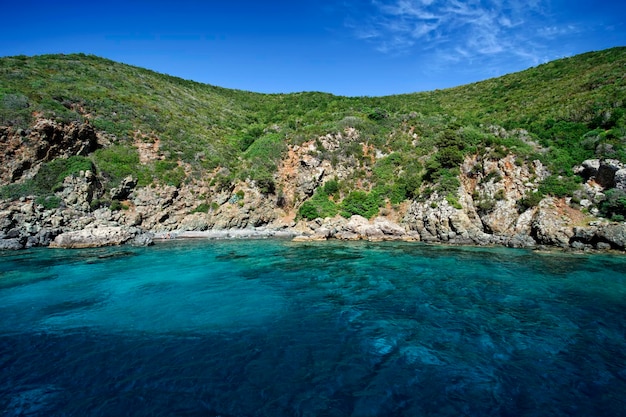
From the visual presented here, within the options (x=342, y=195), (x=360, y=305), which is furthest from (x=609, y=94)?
(x=360, y=305)

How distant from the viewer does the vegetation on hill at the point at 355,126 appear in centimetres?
3061

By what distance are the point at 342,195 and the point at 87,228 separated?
82.6 ft

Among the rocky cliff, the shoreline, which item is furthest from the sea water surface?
the shoreline

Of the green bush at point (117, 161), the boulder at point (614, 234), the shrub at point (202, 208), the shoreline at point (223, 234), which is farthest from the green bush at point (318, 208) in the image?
the boulder at point (614, 234)

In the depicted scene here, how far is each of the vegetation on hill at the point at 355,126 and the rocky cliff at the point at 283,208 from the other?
103cm

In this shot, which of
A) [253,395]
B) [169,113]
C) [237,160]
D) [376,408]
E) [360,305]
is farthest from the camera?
[169,113]

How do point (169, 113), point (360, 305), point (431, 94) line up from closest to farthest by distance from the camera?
point (360, 305)
point (169, 113)
point (431, 94)

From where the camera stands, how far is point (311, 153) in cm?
4109

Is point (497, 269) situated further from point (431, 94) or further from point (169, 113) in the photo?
point (431, 94)

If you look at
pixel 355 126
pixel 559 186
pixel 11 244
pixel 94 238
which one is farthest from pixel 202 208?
pixel 559 186

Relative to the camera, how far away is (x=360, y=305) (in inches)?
487

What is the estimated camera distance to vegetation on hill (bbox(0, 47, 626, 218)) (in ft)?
100

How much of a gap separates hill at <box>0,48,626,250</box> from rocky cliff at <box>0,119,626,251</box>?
0.16m

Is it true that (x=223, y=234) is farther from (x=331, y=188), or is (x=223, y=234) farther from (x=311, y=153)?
(x=311, y=153)
